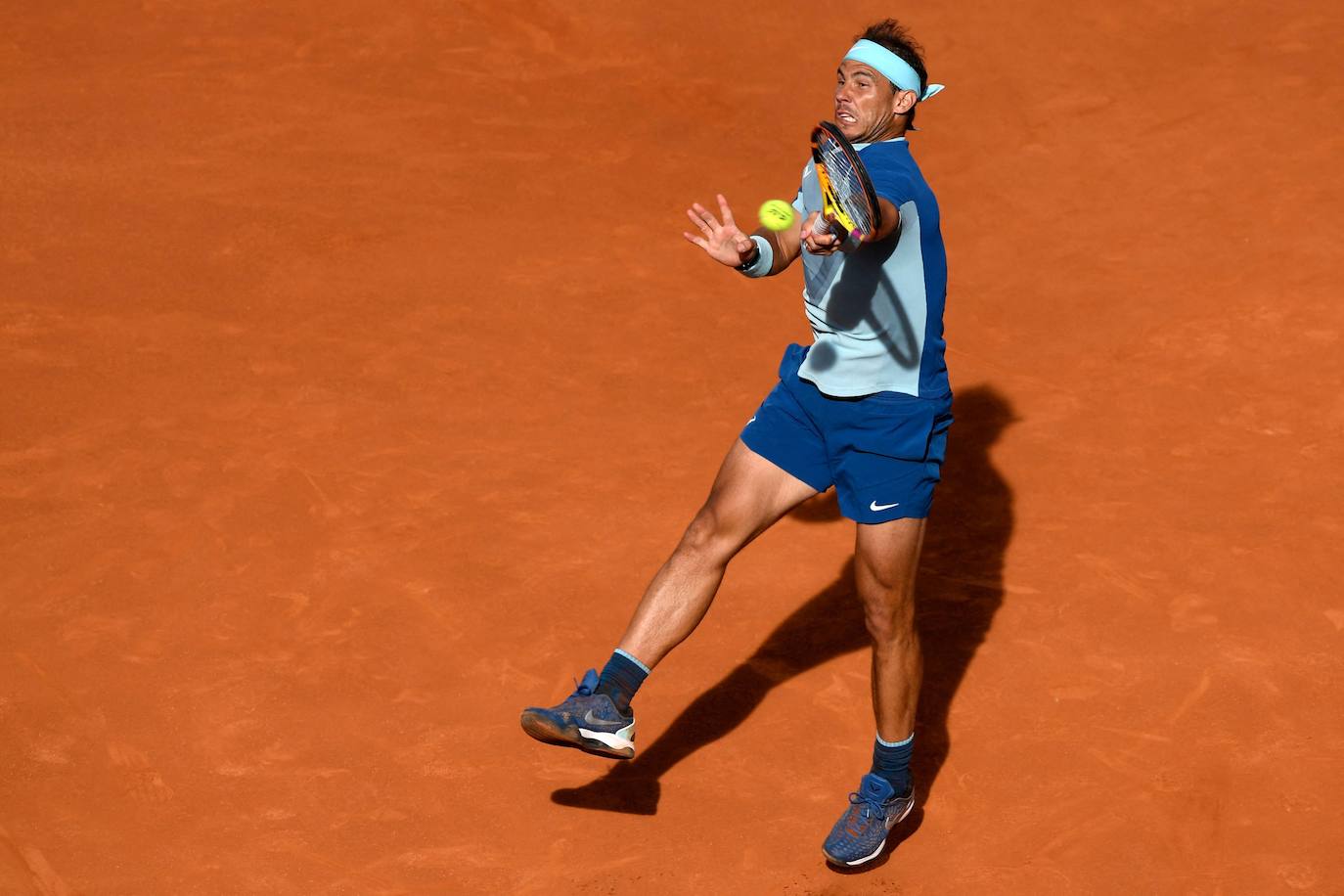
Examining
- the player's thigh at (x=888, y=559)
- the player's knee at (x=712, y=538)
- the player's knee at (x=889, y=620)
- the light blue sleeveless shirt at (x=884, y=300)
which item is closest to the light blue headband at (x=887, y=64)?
the light blue sleeveless shirt at (x=884, y=300)

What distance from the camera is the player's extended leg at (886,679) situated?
5293 mm

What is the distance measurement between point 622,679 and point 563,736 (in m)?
0.30

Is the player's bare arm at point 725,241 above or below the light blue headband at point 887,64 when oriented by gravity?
below

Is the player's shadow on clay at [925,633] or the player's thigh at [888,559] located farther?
the player's shadow on clay at [925,633]

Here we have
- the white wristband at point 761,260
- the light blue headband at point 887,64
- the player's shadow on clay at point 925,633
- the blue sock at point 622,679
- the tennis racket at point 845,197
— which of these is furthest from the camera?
the player's shadow on clay at point 925,633

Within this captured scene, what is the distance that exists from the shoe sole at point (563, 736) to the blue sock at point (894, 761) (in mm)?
820

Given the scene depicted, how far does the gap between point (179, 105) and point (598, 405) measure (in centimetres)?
425

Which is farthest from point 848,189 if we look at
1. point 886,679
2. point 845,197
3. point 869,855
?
point 869,855

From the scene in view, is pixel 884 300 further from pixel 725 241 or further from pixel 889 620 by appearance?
pixel 889 620

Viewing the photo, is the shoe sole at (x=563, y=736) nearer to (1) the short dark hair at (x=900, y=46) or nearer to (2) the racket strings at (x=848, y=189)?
(2) the racket strings at (x=848, y=189)

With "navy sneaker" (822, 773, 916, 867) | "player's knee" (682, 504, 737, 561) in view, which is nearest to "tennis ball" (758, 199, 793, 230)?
"player's knee" (682, 504, 737, 561)

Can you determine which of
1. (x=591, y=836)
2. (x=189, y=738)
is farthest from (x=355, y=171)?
(x=591, y=836)

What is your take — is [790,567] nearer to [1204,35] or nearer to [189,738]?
[189,738]

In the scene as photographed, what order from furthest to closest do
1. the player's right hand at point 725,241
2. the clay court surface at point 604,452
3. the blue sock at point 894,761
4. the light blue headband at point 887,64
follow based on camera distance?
the clay court surface at point 604,452, the blue sock at point 894,761, the light blue headband at point 887,64, the player's right hand at point 725,241
